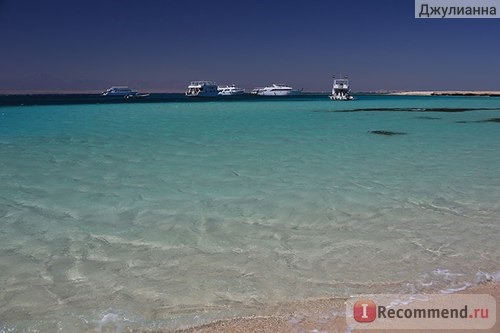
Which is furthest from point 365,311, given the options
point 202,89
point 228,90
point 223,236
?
point 228,90

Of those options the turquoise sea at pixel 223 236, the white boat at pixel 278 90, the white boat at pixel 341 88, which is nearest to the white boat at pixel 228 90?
the white boat at pixel 278 90

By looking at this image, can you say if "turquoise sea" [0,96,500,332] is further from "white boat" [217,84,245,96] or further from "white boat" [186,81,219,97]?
"white boat" [217,84,245,96]

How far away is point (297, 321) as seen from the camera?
3.61m

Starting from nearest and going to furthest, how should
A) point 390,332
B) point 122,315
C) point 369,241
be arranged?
1. point 390,332
2. point 122,315
3. point 369,241

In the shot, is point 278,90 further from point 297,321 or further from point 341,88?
point 297,321

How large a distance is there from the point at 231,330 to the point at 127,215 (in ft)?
12.7

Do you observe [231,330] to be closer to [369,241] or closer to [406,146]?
[369,241]

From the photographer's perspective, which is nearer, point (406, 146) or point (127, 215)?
point (127, 215)

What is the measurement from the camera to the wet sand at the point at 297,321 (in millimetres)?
3479

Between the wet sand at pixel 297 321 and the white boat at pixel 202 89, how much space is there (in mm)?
112432

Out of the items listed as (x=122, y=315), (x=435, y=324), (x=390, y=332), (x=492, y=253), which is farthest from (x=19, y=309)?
(x=492, y=253)

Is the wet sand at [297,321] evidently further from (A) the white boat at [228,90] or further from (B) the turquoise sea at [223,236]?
(A) the white boat at [228,90]

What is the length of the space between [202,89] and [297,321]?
4451 inches

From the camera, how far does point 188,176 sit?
10.1 m
